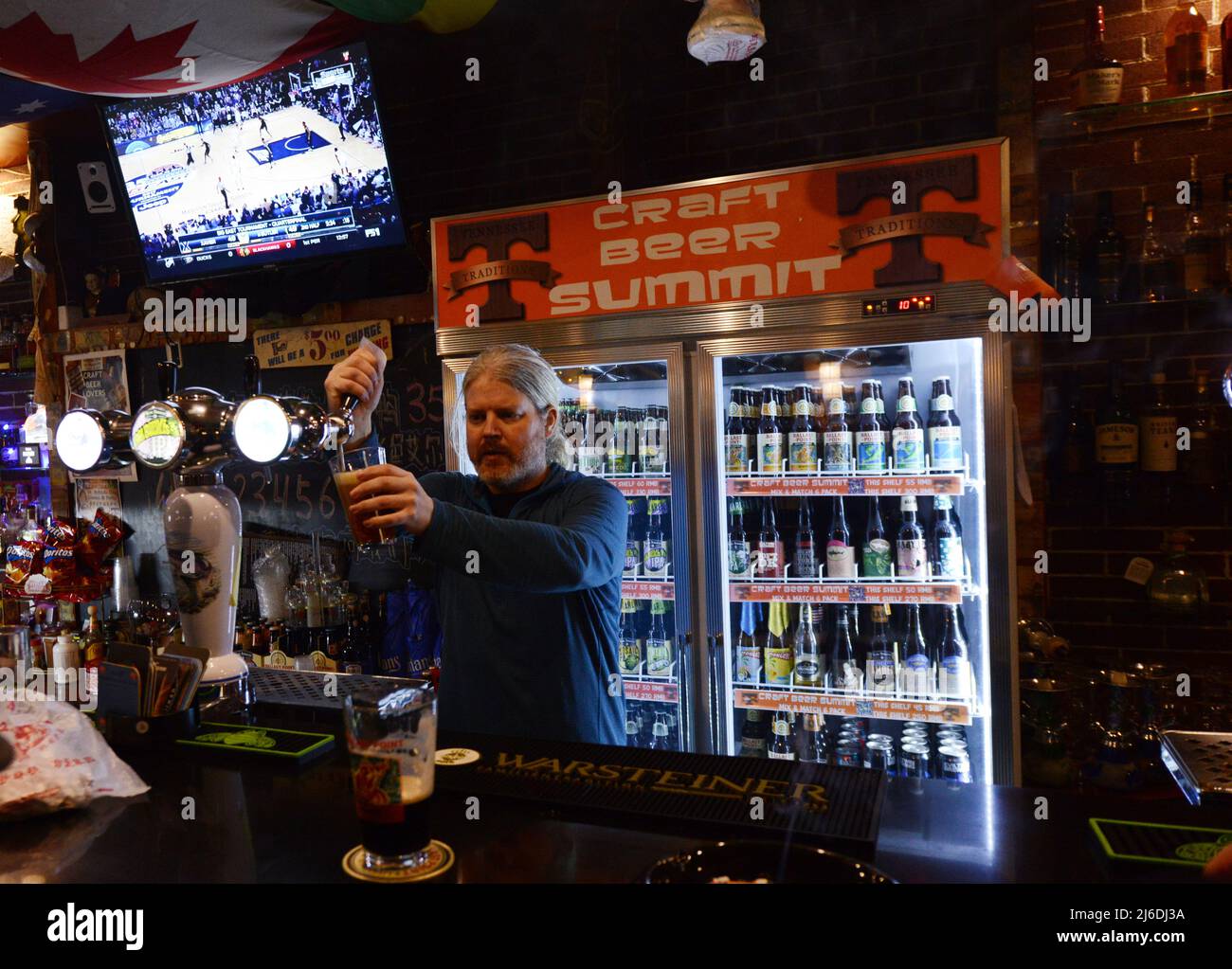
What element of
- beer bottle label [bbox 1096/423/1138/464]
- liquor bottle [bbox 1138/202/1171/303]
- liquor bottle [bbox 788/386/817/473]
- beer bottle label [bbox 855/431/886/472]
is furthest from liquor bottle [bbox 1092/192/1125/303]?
liquor bottle [bbox 788/386/817/473]

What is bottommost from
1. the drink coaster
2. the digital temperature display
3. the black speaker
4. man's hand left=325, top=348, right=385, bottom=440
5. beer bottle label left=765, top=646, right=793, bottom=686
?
beer bottle label left=765, top=646, right=793, bottom=686

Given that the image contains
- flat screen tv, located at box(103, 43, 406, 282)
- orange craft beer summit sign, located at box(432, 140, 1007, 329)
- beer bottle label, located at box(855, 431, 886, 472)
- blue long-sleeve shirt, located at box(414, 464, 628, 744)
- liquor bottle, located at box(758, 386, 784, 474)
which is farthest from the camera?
flat screen tv, located at box(103, 43, 406, 282)

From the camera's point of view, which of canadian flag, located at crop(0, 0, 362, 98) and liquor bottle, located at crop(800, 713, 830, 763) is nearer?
canadian flag, located at crop(0, 0, 362, 98)

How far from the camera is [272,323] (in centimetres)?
432

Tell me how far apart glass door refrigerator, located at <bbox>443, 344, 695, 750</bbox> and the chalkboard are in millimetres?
807

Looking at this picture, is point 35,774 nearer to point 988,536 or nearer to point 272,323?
point 988,536

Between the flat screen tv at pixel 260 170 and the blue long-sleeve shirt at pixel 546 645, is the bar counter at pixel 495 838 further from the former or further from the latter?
the flat screen tv at pixel 260 170

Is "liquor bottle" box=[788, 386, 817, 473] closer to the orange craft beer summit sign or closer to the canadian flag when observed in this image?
the orange craft beer summit sign

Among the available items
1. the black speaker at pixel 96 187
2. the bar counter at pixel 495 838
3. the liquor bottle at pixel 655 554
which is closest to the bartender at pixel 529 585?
the bar counter at pixel 495 838

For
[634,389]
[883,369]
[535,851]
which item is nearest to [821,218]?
[883,369]

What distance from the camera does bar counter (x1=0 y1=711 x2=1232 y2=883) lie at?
3.23 ft

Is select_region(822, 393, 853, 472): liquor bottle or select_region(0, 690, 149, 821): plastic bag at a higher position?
select_region(822, 393, 853, 472): liquor bottle

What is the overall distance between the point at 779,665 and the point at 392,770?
2.29m
